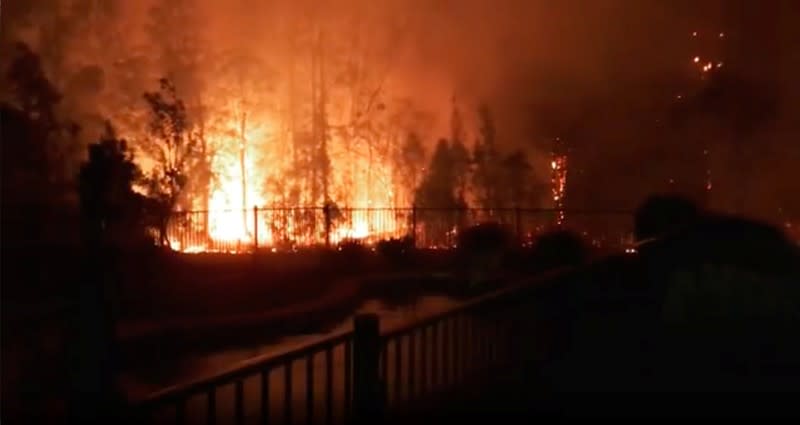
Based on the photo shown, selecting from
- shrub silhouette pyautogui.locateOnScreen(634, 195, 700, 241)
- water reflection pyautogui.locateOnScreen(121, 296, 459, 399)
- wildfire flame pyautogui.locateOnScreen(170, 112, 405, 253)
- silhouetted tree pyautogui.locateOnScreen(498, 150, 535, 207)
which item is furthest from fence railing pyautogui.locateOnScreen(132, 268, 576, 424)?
silhouetted tree pyautogui.locateOnScreen(498, 150, 535, 207)

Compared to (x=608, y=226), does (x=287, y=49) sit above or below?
above

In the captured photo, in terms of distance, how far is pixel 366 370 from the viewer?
6.71 metres

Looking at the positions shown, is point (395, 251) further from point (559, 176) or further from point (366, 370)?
point (366, 370)

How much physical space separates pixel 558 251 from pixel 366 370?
10.7 meters

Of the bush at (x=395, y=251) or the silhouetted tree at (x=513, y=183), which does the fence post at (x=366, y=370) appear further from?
the silhouetted tree at (x=513, y=183)

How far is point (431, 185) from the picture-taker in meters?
32.2

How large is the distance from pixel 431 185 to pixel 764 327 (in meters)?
23.2

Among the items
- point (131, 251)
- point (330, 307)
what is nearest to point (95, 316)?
point (330, 307)

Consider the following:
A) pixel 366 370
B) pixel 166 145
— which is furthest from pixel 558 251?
pixel 166 145

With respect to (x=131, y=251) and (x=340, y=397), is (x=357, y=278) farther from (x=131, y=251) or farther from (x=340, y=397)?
(x=340, y=397)

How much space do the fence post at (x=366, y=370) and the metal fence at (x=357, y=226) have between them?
55.7ft

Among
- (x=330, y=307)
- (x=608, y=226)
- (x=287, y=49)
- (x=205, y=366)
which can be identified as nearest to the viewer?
(x=205, y=366)

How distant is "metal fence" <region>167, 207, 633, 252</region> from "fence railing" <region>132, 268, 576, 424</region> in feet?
47.5

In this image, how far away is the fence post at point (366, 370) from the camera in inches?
263
